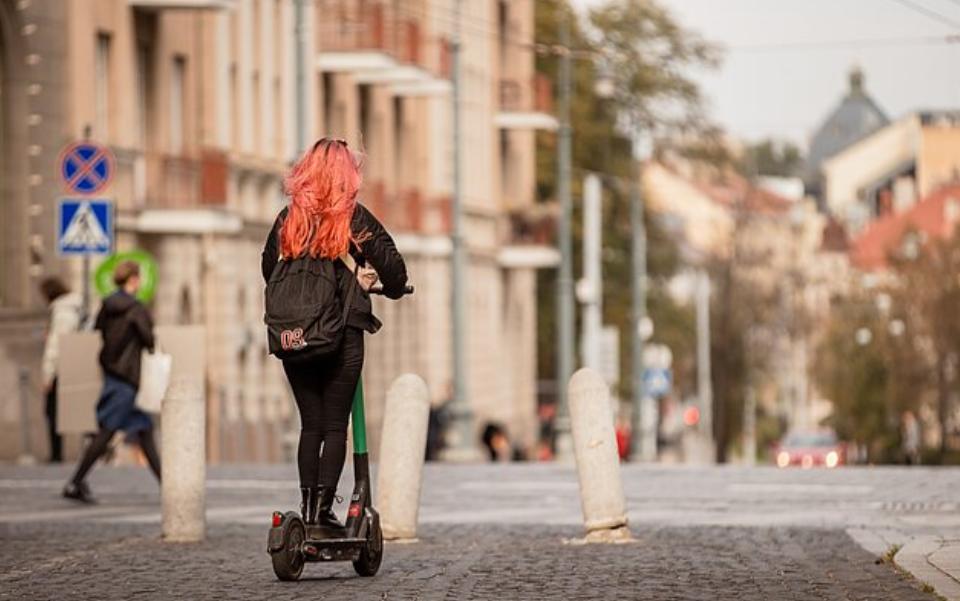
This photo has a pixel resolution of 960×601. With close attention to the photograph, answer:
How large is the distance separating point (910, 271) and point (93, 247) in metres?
60.4

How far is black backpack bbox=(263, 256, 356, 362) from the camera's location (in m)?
13.7

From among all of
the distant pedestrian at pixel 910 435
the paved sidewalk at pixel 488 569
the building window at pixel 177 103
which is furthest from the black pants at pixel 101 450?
the distant pedestrian at pixel 910 435

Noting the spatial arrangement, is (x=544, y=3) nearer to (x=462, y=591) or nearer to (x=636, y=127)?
(x=636, y=127)

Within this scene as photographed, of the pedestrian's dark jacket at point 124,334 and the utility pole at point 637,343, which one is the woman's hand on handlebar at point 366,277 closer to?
the pedestrian's dark jacket at point 124,334

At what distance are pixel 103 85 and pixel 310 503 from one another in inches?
1209

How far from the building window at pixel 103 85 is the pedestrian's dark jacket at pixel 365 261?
29.8 meters

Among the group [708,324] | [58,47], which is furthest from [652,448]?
[58,47]

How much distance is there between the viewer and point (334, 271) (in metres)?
13.9

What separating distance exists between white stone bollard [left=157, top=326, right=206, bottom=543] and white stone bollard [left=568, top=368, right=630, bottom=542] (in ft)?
7.12

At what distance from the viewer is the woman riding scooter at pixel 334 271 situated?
13.8 m

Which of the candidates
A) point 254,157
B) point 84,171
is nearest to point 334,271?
point 84,171

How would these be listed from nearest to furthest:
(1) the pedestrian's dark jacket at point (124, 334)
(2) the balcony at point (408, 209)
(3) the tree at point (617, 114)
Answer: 1. (1) the pedestrian's dark jacket at point (124, 334)
2. (2) the balcony at point (408, 209)
3. (3) the tree at point (617, 114)

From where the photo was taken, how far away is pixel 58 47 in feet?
136

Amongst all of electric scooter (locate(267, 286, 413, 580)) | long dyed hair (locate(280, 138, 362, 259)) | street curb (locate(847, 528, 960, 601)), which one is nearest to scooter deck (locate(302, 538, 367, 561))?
electric scooter (locate(267, 286, 413, 580))
